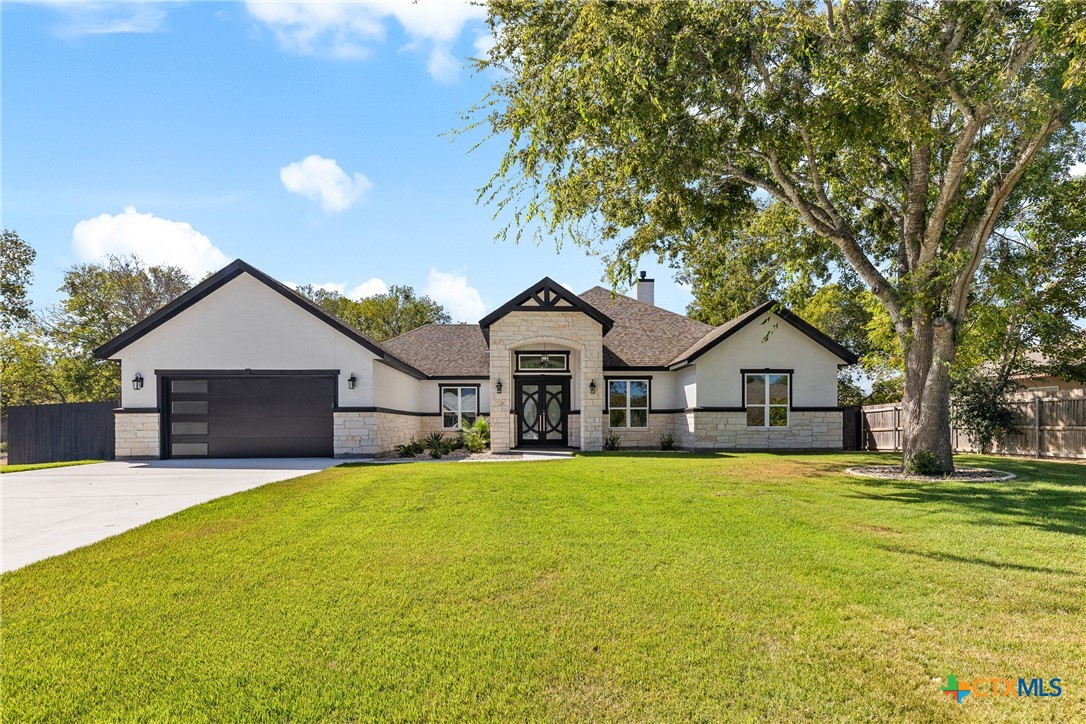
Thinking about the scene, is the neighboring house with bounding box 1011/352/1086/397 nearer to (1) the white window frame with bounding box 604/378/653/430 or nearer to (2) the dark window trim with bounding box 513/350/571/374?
(1) the white window frame with bounding box 604/378/653/430

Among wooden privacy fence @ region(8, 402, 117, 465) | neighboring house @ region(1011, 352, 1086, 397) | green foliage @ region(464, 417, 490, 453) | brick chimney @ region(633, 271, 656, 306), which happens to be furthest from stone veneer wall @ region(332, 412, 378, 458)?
neighboring house @ region(1011, 352, 1086, 397)

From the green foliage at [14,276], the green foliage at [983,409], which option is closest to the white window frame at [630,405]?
the green foliage at [983,409]

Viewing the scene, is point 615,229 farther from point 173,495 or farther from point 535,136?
point 173,495

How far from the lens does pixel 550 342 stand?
1942 cm

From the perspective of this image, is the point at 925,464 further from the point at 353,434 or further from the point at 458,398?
the point at 458,398

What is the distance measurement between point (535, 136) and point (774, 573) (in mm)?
9073

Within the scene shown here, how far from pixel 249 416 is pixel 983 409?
21.7 meters

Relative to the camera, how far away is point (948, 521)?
23.8 ft

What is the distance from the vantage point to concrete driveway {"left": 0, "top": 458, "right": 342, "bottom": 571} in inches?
250

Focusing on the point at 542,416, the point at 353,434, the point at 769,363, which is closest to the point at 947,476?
the point at 769,363

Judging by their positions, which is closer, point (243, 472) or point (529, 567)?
point (529, 567)

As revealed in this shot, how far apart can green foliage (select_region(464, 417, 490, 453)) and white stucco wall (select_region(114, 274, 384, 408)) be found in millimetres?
3782

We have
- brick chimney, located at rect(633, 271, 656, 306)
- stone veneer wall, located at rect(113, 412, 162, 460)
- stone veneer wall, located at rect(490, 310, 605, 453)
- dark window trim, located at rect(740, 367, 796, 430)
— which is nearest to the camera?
stone veneer wall, located at rect(113, 412, 162, 460)

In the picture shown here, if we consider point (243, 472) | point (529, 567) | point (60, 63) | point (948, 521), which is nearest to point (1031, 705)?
point (529, 567)
